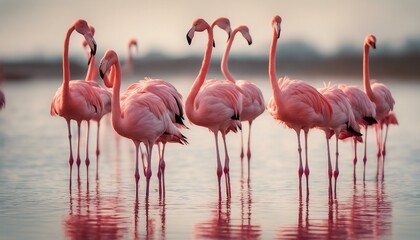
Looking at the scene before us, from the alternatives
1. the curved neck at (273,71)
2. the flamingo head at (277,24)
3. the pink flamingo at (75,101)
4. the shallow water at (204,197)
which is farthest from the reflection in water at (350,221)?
the pink flamingo at (75,101)

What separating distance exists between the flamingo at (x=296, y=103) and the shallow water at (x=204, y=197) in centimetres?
71

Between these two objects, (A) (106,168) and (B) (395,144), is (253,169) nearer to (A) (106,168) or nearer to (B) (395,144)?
(A) (106,168)

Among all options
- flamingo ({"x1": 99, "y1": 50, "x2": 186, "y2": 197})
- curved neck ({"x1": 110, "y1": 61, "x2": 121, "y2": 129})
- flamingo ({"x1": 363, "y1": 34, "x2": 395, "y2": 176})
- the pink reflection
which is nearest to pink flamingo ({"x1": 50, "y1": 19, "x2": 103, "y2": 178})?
the pink reflection

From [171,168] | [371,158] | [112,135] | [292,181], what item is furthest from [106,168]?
[112,135]

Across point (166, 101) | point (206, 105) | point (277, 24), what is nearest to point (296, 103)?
point (277, 24)

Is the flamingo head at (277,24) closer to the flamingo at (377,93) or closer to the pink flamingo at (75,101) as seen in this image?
the pink flamingo at (75,101)

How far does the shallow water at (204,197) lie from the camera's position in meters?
8.70

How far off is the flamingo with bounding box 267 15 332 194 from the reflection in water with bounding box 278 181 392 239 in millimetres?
901

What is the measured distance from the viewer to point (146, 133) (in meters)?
10.2

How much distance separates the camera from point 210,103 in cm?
1074

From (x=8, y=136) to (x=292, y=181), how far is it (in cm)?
749

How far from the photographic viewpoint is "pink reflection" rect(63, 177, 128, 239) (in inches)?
336

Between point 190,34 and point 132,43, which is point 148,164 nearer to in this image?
point 190,34

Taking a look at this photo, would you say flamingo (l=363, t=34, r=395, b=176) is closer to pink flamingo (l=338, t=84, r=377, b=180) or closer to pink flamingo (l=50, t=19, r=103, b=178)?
pink flamingo (l=338, t=84, r=377, b=180)
